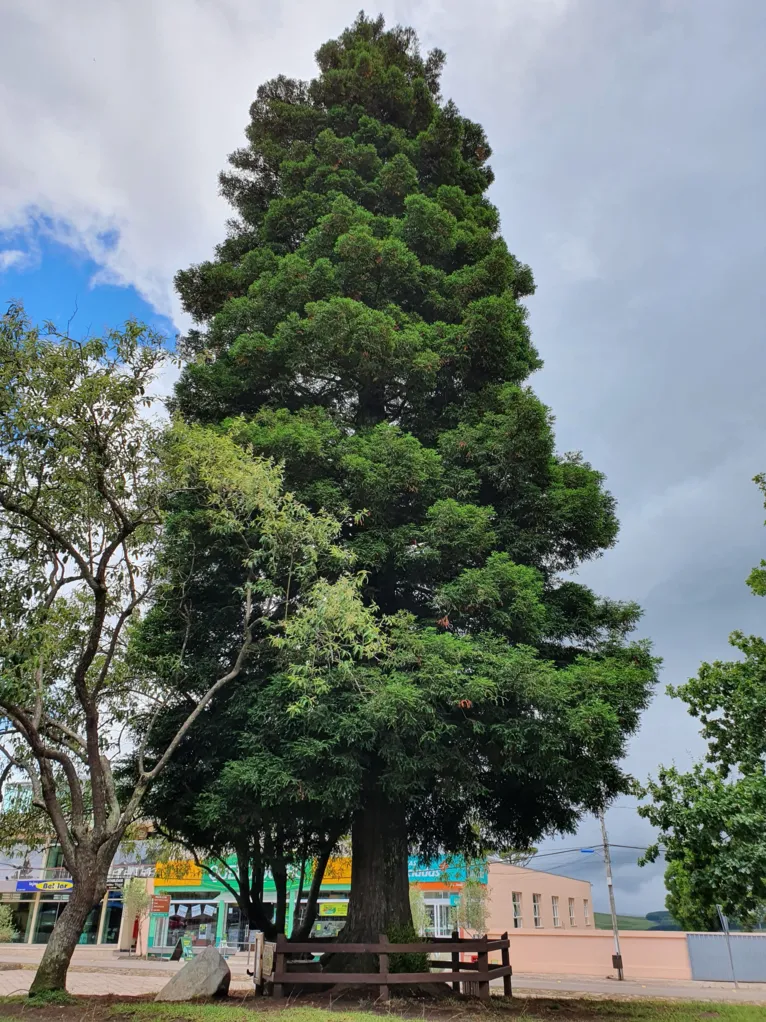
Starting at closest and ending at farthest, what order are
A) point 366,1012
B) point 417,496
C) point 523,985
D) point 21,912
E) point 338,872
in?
point 366,1012 < point 417,496 < point 523,985 < point 338,872 < point 21,912

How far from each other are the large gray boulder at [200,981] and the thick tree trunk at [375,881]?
5.56 ft

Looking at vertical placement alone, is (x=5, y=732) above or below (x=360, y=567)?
below

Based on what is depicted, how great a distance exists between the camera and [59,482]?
9.11 meters

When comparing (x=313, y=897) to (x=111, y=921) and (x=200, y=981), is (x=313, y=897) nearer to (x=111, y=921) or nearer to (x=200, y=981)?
(x=200, y=981)

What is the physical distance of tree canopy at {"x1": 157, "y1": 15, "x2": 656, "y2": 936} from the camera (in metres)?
9.94

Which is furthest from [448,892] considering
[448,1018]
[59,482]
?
[59,482]

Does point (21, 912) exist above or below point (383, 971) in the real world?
below

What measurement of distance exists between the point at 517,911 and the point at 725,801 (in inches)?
1025

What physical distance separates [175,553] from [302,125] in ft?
40.0

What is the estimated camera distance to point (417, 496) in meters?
Answer: 12.2

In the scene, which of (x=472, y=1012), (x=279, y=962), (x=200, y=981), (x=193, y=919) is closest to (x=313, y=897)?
(x=200, y=981)

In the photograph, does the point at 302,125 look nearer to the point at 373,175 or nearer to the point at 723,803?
the point at 373,175

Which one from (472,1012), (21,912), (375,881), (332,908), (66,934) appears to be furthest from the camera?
(21,912)

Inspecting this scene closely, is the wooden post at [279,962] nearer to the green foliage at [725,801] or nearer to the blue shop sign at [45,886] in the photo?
the green foliage at [725,801]
